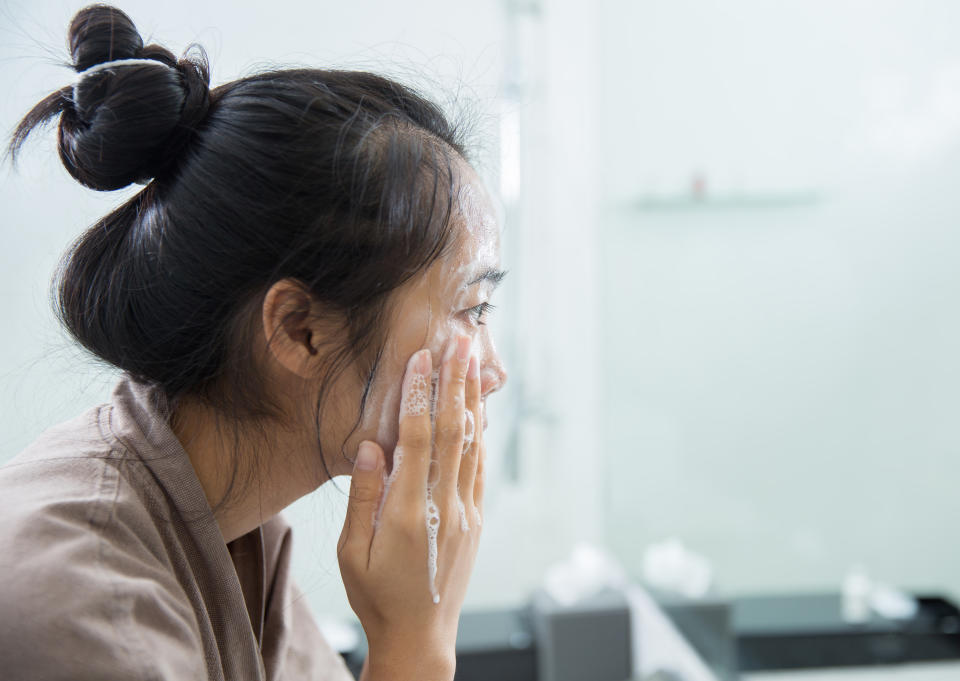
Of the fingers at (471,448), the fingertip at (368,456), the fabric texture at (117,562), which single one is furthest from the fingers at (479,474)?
the fabric texture at (117,562)

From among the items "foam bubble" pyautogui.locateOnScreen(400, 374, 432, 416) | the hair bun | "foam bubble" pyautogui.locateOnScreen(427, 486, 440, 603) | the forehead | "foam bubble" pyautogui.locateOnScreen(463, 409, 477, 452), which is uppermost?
the hair bun

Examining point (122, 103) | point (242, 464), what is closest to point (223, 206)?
point (122, 103)

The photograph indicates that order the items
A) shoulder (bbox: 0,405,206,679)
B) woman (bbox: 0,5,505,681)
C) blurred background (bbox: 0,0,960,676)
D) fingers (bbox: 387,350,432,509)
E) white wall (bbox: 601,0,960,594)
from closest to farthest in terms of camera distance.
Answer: shoulder (bbox: 0,405,206,679)
woman (bbox: 0,5,505,681)
fingers (bbox: 387,350,432,509)
blurred background (bbox: 0,0,960,676)
white wall (bbox: 601,0,960,594)

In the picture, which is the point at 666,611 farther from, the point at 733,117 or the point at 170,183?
the point at 170,183

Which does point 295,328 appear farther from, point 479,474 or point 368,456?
point 479,474

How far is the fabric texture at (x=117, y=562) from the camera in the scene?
42cm

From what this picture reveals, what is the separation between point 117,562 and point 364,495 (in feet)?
0.75

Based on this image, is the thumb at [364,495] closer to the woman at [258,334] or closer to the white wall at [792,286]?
the woman at [258,334]

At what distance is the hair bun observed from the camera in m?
0.57

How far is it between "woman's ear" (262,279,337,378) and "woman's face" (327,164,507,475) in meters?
0.05

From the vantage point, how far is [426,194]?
25.4 inches

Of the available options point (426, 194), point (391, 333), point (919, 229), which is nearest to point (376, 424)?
point (391, 333)

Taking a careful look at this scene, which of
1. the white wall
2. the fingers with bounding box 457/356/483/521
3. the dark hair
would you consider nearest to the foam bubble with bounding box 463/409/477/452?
the fingers with bounding box 457/356/483/521

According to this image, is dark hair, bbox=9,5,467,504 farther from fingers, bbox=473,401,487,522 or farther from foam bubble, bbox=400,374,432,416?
fingers, bbox=473,401,487,522
